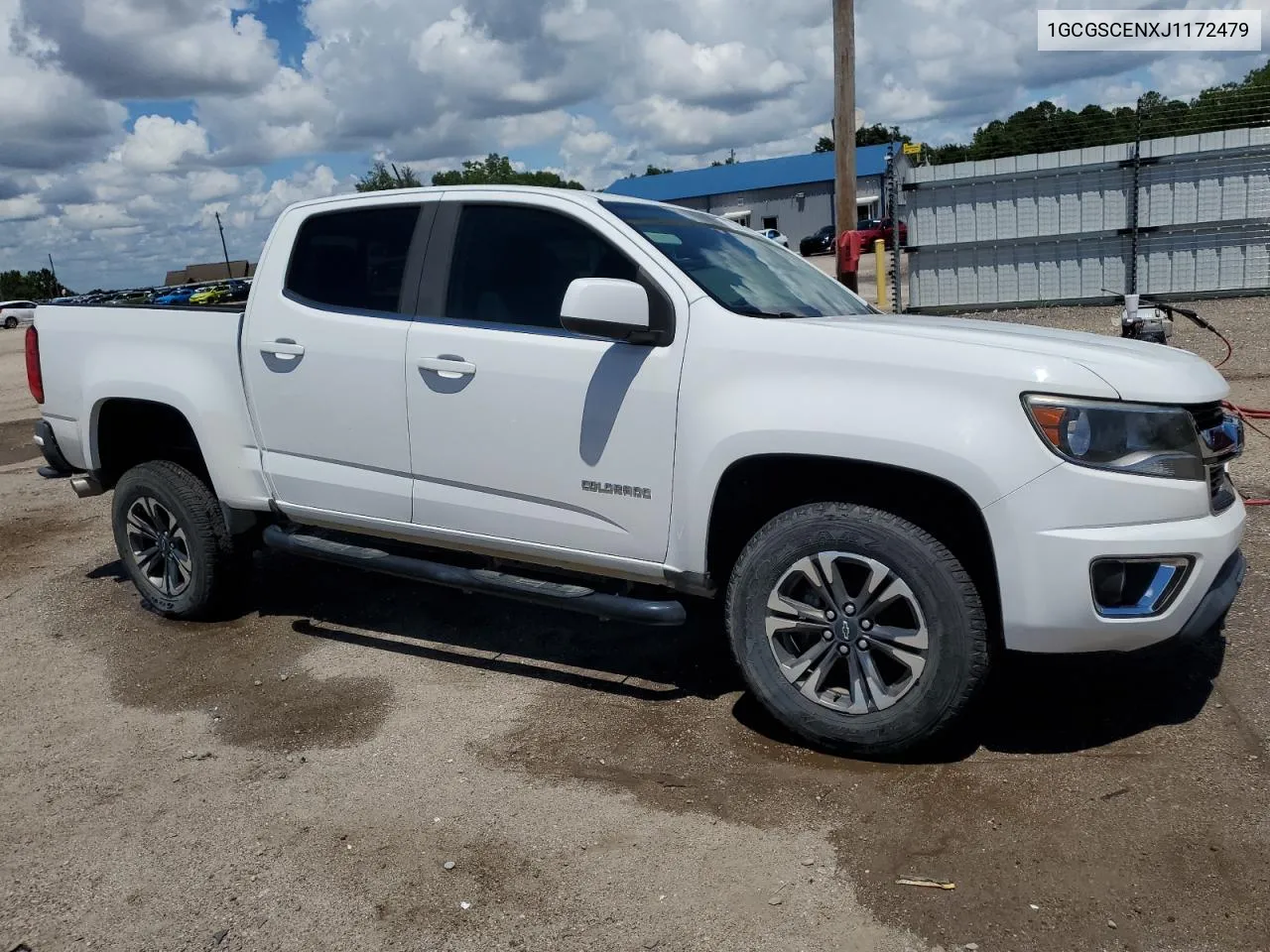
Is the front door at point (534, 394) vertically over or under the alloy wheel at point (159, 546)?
over

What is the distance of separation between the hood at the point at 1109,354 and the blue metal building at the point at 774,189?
6887cm

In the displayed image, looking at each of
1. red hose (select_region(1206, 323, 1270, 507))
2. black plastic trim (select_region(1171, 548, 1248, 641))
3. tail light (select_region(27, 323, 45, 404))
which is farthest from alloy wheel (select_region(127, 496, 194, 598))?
red hose (select_region(1206, 323, 1270, 507))

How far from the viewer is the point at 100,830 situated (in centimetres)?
350

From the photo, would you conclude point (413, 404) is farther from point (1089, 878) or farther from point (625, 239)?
point (1089, 878)

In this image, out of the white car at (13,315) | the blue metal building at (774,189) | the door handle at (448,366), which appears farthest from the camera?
the blue metal building at (774,189)

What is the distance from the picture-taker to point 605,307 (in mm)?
3637

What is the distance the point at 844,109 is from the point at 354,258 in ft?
26.0

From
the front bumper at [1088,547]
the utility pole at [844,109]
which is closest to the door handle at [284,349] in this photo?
the front bumper at [1088,547]

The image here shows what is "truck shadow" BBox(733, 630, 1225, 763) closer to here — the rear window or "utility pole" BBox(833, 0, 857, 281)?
the rear window

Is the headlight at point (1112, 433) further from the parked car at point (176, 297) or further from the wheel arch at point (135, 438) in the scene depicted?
the parked car at point (176, 297)

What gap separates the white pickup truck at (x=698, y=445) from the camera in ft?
10.6

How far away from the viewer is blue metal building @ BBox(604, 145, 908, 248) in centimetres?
7312

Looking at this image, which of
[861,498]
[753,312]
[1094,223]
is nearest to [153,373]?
[753,312]

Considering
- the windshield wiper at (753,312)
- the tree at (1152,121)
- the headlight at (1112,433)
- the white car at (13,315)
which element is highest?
the tree at (1152,121)
